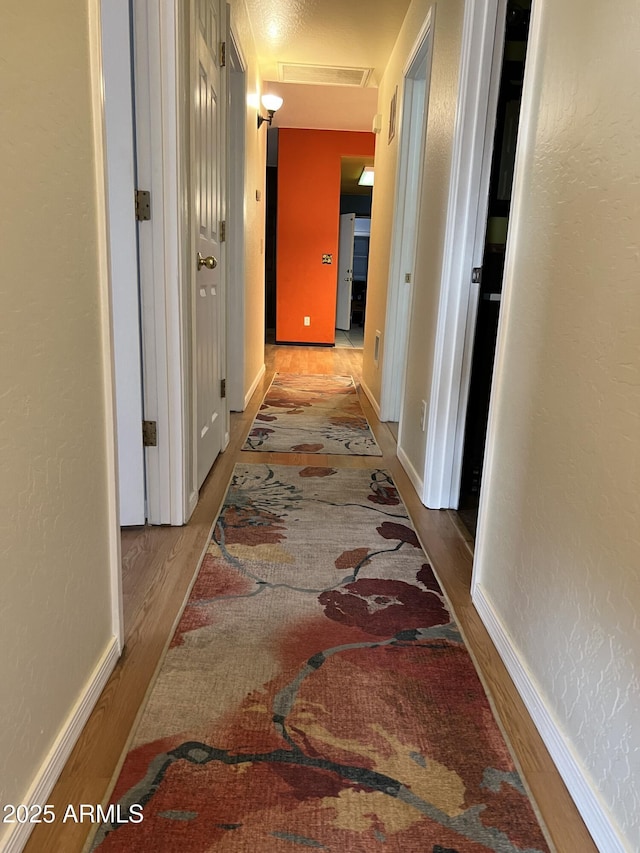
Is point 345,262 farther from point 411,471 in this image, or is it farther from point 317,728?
point 317,728

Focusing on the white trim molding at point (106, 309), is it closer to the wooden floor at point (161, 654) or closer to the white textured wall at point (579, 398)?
the wooden floor at point (161, 654)

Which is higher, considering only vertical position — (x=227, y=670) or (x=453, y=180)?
(x=453, y=180)

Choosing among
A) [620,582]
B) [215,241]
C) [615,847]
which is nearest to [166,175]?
[215,241]

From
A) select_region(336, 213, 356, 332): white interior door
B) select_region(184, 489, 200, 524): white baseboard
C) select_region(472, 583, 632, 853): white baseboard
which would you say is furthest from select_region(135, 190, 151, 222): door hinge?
select_region(336, 213, 356, 332): white interior door

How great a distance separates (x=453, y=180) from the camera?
2148 mm

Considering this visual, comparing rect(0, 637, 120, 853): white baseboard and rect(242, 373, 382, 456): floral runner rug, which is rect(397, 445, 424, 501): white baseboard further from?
rect(0, 637, 120, 853): white baseboard

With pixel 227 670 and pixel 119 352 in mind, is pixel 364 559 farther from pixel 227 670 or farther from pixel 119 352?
pixel 119 352

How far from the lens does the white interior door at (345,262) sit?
29.0ft

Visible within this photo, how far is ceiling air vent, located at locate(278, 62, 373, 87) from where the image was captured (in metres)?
4.36

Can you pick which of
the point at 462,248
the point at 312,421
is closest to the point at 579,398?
the point at 462,248

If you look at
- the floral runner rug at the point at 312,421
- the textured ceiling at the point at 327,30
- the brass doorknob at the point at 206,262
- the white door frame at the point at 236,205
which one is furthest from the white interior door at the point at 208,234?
the textured ceiling at the point at 327,30

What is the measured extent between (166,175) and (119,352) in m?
0.57

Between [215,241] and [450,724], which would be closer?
[450,724]

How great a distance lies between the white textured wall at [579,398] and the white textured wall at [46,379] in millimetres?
913
